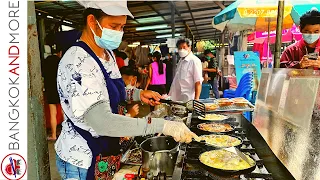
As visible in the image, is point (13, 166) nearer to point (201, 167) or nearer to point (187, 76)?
point (201, 167)

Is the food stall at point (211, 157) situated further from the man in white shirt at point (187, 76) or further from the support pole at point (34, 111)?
the man in white shirt at point (187, 76)

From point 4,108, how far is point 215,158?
4.20ft

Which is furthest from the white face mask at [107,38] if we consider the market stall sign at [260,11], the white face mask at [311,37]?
the market stall sign at [260,11]

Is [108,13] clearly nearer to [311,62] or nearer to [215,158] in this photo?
[215,158]

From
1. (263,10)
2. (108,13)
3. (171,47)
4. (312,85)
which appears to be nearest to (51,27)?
(171,47)

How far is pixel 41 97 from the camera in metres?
1.38

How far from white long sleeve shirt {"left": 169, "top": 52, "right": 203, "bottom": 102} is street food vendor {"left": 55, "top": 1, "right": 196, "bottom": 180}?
291 cm

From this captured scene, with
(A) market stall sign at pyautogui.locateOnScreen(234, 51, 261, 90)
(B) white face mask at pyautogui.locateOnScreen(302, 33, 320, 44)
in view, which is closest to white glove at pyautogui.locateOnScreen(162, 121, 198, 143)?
(B) white face mask at pyautogui.locateOnScreen(302, 33, 320, 44)

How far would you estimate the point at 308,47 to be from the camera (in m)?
3.18

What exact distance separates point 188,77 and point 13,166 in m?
3.84

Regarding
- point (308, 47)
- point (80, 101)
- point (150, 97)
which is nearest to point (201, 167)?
point (80, 101)

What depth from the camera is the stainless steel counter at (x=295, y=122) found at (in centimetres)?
134

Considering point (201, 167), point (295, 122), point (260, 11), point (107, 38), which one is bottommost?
point (201, 167)

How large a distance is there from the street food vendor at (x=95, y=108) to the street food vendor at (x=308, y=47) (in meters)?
1.57
